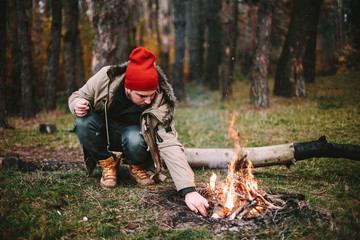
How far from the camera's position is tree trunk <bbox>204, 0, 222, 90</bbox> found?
1567 cm

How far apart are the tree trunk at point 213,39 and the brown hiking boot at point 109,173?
44.9 feet

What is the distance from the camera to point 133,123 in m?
3.07

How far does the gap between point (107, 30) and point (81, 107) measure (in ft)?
11.8

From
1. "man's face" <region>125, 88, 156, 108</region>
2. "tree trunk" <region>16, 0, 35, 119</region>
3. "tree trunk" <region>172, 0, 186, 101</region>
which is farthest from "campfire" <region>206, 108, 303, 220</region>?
"tree trunk" <region>172, 0, 186, 101</region>

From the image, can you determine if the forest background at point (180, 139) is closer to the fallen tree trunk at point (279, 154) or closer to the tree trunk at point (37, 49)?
the tree trunk at point (37, 49)

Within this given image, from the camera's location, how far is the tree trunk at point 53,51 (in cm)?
924

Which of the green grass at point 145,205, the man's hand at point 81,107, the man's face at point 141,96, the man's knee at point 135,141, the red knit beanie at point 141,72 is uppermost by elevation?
the red knit beanie at point 141,72

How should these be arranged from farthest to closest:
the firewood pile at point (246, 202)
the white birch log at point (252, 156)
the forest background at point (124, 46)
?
the forest background at point (124, 46)
the white birch log at point (252, 156)
the firewood pile at point (246, 202)

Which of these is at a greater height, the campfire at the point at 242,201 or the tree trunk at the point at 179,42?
the tree trunk at the point at 179,42

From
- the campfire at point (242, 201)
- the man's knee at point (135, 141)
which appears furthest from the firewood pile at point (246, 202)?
the man's knee at point (135, 141)

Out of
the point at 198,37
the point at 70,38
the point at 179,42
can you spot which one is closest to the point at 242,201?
the point at 70,38

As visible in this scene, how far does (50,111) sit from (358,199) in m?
9.78

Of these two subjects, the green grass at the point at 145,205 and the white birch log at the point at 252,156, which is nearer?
the green grass at the point at 145,205

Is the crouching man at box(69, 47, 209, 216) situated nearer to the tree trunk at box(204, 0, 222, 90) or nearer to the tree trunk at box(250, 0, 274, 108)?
the tree trunk at box(250, 0, 274, 108)
